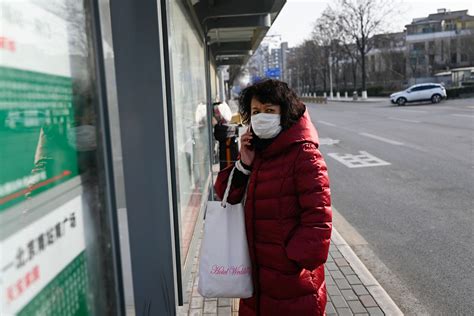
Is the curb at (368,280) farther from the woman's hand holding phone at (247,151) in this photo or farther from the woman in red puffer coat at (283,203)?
the woman's hand holding phone at (247,151)

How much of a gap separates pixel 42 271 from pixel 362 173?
360 inches

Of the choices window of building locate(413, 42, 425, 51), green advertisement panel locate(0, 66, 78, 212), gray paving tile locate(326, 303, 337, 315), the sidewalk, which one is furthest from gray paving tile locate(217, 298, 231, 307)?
window of building locate(413, 42, 425, 51)

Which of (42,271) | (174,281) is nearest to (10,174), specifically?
(42,271)

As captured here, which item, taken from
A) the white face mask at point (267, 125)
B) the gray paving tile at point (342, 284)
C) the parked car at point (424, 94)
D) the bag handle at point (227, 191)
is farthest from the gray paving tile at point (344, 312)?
the parked car at point (424, 94)

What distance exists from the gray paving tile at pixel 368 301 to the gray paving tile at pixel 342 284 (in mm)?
210

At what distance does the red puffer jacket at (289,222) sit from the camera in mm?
2057

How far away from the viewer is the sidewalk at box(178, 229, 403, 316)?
138 inches

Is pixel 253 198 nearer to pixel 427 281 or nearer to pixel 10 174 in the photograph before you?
pixel 10 174

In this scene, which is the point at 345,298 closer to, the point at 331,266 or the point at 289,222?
the point at 331,266

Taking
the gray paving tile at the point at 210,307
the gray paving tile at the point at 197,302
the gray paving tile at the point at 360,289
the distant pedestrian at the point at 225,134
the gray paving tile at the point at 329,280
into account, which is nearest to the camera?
the gray paving tile at the point at 210,307

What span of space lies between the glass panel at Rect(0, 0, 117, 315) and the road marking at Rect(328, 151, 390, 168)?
31.8 feet

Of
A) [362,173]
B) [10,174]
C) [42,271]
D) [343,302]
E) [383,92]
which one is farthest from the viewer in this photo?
[383,92]

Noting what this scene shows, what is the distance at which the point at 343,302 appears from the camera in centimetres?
362

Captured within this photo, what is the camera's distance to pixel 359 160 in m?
11.3
